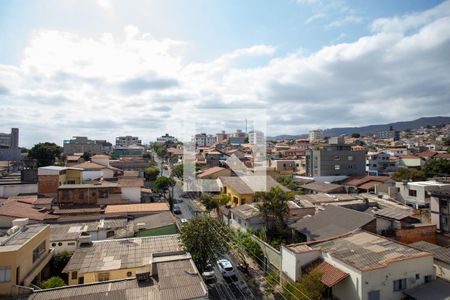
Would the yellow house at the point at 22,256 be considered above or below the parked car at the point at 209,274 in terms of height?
above

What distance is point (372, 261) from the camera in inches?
429

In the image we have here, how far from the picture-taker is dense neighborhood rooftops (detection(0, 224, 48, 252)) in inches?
433

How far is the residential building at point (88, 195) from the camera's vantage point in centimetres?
2269

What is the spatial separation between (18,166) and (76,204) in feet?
116

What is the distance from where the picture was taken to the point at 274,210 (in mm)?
16953

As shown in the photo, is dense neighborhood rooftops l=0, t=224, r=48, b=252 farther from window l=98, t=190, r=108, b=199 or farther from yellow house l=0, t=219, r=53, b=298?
window l=98, t=190, r=108, b=199

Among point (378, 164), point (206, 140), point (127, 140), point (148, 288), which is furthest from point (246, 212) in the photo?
point (127, 140)

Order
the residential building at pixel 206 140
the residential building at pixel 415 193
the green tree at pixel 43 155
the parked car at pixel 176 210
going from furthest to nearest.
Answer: the residential building at pixel 206 140 < the green tree at pixel 43 155 < the parked car at pixel 176 210 < the residential building at pixel 415 193

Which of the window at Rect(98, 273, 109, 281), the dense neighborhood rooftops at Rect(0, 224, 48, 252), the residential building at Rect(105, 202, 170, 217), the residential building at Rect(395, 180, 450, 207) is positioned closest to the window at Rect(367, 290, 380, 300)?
the window at Rect(98, 273, 109, 281)

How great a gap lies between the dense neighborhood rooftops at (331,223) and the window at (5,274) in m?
12.7

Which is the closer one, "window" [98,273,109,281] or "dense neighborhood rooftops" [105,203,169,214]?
"window" [98,273,109,281]

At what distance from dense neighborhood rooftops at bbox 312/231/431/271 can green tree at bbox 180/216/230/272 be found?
431cm

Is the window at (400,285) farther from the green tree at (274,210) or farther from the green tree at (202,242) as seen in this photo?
the green tree at (274,210)

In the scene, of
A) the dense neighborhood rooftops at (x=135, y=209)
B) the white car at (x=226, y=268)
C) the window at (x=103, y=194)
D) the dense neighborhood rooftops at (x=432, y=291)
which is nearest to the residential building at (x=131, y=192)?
the window at (x=103, y=194)
